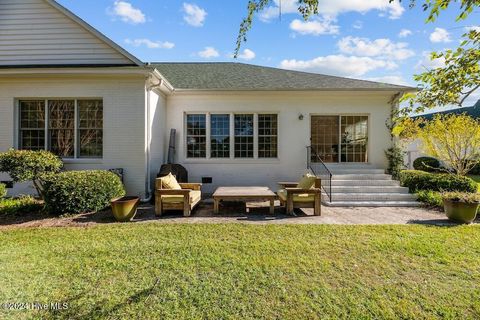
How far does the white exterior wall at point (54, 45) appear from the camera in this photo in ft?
28.0

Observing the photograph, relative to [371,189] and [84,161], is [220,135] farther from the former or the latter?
[371,189]

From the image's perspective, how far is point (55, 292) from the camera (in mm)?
3033

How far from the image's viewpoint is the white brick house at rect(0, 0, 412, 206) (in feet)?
27.1

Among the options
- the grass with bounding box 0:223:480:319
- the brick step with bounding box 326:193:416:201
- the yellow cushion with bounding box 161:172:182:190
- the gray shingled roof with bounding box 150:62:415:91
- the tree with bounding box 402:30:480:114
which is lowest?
the grass with bounding box 0:223:480:319

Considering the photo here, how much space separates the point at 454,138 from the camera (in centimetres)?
906

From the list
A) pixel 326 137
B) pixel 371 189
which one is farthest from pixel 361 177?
pixel 326 137

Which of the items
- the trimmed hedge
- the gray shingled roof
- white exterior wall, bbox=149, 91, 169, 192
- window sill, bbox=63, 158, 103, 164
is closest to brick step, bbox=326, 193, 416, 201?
the trimmed hedge

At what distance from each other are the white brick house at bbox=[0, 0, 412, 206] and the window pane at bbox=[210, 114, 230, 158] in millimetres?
40

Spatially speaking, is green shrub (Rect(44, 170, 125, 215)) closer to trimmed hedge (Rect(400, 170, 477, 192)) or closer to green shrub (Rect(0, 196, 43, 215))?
green shrub (Rect(0, 196, 43, 215))

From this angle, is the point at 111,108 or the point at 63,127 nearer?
the point at 111,108

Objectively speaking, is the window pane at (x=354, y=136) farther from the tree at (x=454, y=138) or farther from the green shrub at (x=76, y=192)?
the green shrub at (x=76, y=192)

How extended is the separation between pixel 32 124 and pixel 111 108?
2910 millimetres

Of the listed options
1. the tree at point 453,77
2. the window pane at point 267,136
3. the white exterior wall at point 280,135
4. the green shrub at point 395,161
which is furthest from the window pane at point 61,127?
the green shrub at point 395,161

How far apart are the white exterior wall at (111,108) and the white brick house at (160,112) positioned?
0.11ft
